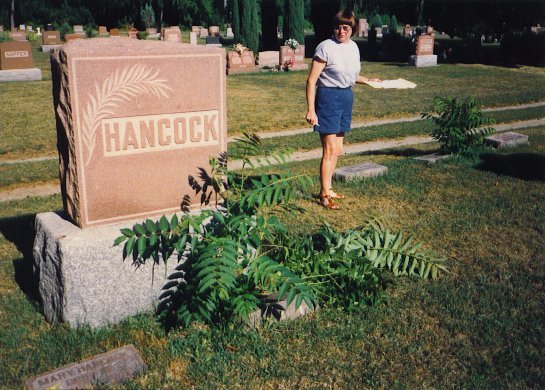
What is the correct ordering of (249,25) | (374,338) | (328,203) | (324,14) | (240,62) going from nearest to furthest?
(374,338), (328,203), (240,62), (249,25), (324,14)

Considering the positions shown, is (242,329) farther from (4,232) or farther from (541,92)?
(541,92)

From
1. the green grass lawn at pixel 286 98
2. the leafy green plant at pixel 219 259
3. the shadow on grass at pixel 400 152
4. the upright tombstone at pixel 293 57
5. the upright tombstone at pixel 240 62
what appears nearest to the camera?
the leafy green plant at pixel 219 259

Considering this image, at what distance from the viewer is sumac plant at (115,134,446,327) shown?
3348 millimetres

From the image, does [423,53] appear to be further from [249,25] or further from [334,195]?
[334,195]

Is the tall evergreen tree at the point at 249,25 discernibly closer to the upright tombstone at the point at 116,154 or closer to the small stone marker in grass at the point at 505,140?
the small stone marker in grass at the point at 505,140

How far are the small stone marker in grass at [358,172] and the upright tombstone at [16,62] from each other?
51.1 feet

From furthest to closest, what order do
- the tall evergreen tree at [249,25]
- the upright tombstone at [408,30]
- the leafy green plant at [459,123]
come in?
the upright tombstone at [408,30] < the tall evergreen tree at [249,25] < the leafy green plant at [459,123]

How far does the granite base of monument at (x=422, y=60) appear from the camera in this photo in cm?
2586

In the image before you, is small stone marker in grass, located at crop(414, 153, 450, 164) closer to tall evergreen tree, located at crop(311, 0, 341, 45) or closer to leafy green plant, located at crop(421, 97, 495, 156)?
leafy green plant, located at crop(421, 97, 495, 156)

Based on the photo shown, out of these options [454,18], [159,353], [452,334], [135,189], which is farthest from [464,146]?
[454,18]

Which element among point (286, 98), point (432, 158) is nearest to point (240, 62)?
point (286, 98)

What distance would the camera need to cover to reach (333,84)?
18.4 ft

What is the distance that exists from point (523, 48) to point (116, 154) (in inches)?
1175

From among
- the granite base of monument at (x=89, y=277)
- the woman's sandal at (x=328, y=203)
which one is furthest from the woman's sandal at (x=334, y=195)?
the granite base of monument at (x=89, y=277)
